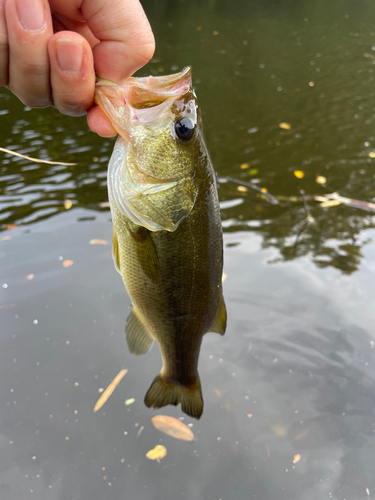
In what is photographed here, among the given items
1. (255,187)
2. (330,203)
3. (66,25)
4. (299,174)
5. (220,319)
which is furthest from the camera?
(299,174)

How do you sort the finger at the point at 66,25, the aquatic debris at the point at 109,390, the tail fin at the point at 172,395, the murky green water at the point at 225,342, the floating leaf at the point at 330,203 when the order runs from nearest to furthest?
the finger at the point at 66,25 → the tail fin at the point at 172,395 → the murky green water at the point at 225,342 → the aquatic debris at the point at 109,390 → the floating leaf at the point at 330,203

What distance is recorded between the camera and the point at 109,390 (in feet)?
9.60

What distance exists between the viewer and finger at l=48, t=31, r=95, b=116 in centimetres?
127

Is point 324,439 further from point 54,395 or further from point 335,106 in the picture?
point 335,106

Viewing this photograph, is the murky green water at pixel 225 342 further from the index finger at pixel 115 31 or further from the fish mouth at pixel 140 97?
the index finger at pixel 115 31

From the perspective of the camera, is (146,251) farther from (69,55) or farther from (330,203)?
(330,203)

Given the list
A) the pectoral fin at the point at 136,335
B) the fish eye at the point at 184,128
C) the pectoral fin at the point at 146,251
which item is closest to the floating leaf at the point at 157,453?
the pectoral fin at the point at 136,335

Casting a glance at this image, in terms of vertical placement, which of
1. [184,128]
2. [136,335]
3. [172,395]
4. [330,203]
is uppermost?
[184,128]

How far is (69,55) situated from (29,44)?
138 millimetres

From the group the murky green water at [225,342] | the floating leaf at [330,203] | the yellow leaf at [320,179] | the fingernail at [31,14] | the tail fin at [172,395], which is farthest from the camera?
the yellow leaf at [320,179]

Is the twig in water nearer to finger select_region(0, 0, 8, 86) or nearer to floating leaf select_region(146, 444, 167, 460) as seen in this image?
floating leaf select_region(146, 444, 167, 460)

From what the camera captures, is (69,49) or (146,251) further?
(146,251)

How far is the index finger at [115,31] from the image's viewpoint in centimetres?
137

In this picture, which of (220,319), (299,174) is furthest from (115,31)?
(299,174)
